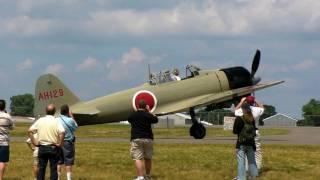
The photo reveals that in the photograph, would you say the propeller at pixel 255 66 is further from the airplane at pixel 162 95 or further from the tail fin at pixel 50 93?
the tail fin at pixel 50 93

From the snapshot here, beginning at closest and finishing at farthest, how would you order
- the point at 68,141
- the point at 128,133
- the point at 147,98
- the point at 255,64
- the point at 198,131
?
the point at 68,141 < the point at 147,98 < the point at 198,131 < the point at 255,64 < the point at 128,133

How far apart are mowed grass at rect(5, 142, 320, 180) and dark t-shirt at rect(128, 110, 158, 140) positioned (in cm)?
128

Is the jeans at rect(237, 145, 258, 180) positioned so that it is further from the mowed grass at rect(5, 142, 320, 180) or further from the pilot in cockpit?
the pilot in cockpit

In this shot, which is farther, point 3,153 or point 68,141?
point 68,141

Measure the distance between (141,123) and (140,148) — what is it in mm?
557

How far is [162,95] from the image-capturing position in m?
29.4

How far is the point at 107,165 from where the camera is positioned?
53.2 feet

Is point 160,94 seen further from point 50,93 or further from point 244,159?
point 244,159

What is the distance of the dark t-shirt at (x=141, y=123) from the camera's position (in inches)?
515

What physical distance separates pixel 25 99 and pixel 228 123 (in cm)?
15385

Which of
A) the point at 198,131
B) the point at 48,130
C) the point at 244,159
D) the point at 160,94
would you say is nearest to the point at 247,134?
the point at 244,159

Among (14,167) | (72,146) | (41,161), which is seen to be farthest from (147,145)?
(14,167)

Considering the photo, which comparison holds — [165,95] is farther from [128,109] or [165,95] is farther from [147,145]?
[147,145]

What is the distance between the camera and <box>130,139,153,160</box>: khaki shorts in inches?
519
